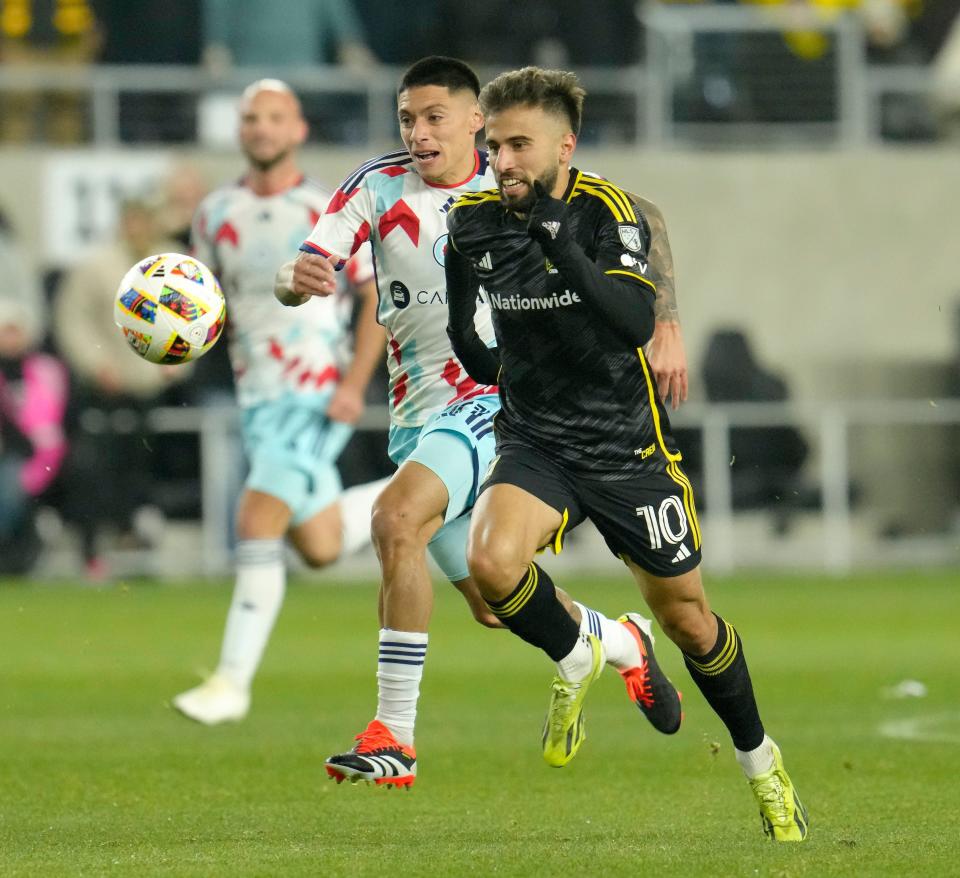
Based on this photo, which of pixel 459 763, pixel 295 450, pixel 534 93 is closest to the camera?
pixel 534 93

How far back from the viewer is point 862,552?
65.5ft

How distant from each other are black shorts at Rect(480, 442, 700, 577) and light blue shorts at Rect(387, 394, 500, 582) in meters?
0.77

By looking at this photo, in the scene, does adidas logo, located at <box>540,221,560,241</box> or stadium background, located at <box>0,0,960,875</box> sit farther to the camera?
stadium background, located at <box>0,0,960,875</box>

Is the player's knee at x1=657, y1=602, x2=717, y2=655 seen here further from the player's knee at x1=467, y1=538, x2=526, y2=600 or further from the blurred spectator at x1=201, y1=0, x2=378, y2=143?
the blurred spectator at x1=201, y1=0, x2=378, y2=143

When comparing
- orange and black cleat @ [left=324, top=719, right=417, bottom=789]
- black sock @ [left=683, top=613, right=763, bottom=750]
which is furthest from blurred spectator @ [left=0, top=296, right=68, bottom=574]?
black sock @ [left=683, top=613, right=763, bottom=750]

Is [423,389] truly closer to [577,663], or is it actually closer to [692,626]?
[577,663]

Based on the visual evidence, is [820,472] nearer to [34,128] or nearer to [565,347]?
[34,128]

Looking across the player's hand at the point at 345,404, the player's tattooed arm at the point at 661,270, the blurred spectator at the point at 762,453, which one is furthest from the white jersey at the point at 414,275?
the blurred spectator at the point at 762,453

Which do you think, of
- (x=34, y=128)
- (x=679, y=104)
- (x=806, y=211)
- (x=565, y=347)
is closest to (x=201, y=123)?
(x=34, y=128)

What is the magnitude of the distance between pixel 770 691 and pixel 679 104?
10.3 metres

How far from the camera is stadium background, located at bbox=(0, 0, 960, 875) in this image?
13.1 m

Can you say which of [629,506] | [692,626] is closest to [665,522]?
[629,506]

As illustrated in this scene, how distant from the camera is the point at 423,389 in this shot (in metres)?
8.21

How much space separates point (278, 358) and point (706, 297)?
1154cm
